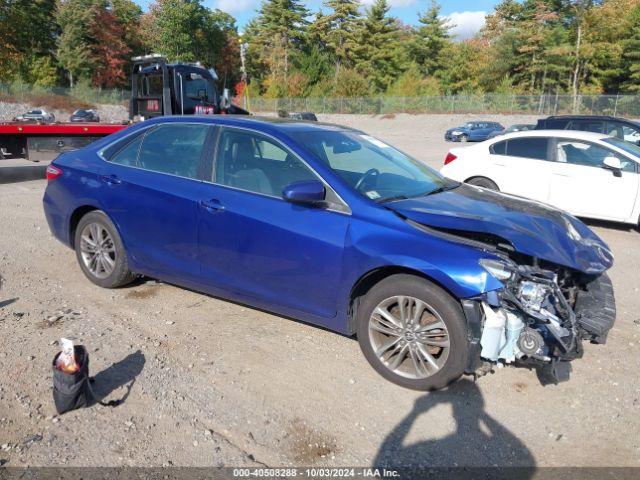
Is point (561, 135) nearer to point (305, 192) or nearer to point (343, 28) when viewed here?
point (305, 192)

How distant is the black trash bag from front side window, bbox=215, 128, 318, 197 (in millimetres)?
1721

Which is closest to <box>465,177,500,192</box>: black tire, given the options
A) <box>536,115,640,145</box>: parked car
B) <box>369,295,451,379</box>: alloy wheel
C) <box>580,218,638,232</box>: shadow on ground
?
<box>580,218,638,232</box>: shadow on ground

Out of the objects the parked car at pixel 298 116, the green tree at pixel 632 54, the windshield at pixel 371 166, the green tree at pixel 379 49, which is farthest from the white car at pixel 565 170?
the green tree at pixel 379 49

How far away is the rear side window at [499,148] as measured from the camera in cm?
918

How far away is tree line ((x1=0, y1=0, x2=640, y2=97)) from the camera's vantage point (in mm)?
51156

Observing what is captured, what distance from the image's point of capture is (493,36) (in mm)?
65750

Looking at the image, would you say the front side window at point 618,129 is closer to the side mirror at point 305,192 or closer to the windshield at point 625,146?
the windshield at point 625,146

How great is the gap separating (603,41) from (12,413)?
57.7 m

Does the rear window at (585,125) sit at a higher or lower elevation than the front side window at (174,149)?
higher

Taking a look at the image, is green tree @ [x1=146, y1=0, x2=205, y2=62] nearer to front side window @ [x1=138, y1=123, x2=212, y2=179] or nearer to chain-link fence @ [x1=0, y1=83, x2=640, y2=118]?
chain-link fence @ [x1=0, y1=83, x2=640, y2=118]

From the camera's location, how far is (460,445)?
3133mm

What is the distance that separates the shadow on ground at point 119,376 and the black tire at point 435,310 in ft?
5.03

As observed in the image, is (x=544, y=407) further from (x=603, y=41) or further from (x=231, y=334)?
(x=603, y=41)

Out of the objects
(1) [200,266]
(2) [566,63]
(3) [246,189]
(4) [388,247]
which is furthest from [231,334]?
(2) [566,63]
